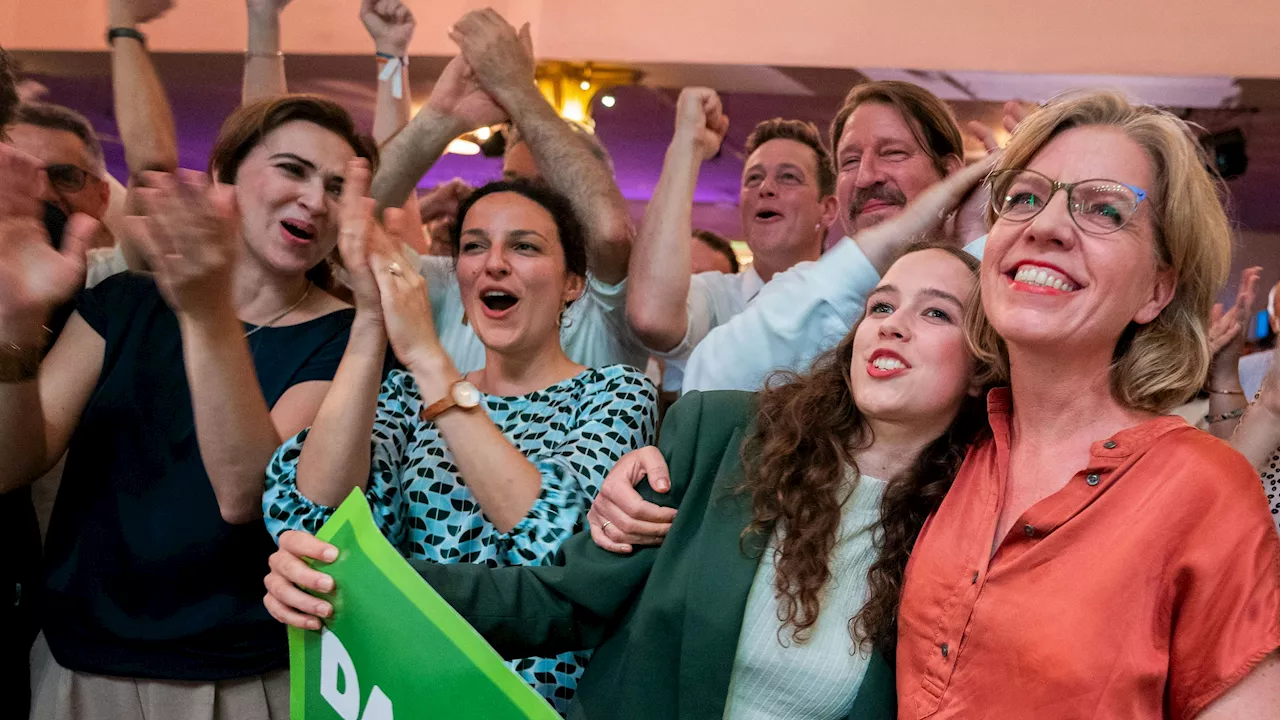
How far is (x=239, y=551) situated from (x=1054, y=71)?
2.86 meters

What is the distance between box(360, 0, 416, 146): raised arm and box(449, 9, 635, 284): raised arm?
0.76 feet

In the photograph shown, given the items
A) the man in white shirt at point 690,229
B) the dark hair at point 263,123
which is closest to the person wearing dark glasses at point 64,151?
the dark hair at point 263,123

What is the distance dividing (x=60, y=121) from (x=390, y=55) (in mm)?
676

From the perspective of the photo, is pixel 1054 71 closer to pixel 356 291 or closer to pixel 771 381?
pixel 771 381

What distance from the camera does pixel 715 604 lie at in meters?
1.33

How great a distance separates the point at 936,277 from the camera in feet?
4.74

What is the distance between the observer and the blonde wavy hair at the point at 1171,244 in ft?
4.00

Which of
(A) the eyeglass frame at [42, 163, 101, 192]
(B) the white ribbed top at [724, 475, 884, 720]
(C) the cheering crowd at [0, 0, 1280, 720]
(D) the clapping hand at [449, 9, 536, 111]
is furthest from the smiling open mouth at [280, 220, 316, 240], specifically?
(B) the white ribbed top at [724, 475, 884, 720]

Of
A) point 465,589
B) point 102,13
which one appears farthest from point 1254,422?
point 102,13

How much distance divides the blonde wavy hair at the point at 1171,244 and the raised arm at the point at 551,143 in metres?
0.87

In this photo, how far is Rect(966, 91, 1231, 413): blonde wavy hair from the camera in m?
1.22

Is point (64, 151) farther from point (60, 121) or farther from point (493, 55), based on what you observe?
point (493, 55)

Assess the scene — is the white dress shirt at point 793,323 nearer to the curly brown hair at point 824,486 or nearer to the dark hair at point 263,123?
the curly brown hair at point 824,486

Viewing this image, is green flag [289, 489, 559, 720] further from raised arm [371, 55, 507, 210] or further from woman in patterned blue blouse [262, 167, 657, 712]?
raised arm [371, 55, 507, 210]
